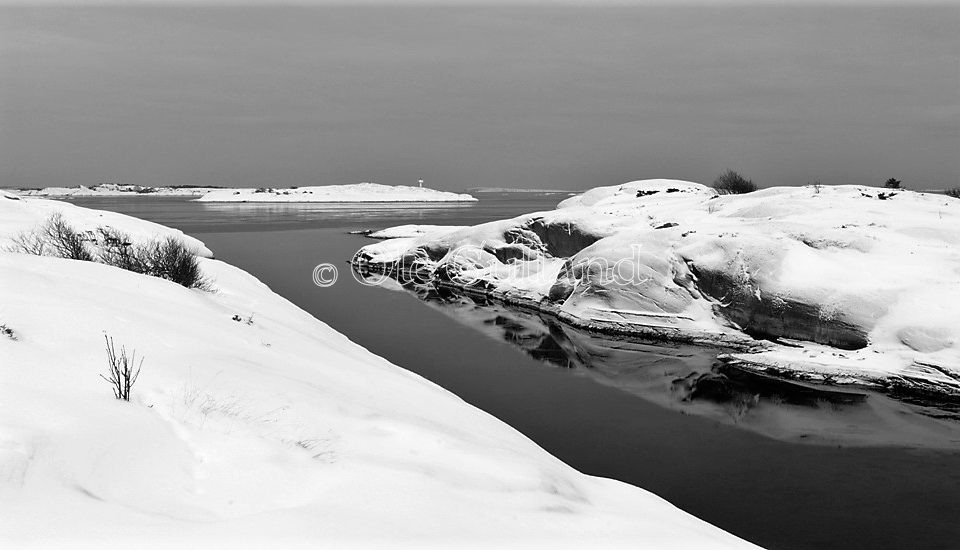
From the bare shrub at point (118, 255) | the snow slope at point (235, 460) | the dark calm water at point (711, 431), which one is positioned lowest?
the dark calm water at point (711, 431)

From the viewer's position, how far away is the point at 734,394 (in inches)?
571

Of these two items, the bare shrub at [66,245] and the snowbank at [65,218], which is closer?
the bare shrub at [66,245]

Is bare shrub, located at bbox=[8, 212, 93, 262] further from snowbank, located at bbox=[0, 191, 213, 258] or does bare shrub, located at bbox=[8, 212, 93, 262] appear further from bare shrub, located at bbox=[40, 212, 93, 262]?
snowbank, located at bbox=[0, 191, 213, 258]

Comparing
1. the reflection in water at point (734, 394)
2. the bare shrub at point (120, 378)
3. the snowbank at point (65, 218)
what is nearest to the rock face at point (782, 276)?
the reflection in water at point (734, 394)

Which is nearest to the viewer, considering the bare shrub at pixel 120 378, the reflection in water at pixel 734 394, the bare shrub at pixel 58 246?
the bare shrub at pixel 120 378

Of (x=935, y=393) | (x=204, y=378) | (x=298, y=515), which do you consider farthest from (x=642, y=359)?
(x=298, y=515)

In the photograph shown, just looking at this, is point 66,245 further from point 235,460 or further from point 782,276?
point 782,276

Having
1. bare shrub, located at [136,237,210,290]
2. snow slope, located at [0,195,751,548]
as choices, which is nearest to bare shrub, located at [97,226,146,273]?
bare shrub, located at [136,237,210,290]

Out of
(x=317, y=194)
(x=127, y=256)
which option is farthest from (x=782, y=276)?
(x=317, y=194)

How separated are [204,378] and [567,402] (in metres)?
9.39

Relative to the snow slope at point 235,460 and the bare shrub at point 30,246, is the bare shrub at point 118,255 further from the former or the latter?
the snow slope at point 235,460

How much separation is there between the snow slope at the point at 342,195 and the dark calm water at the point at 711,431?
5348 inches

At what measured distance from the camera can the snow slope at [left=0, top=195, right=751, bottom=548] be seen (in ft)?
11.0

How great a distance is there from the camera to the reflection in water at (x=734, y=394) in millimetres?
12102
